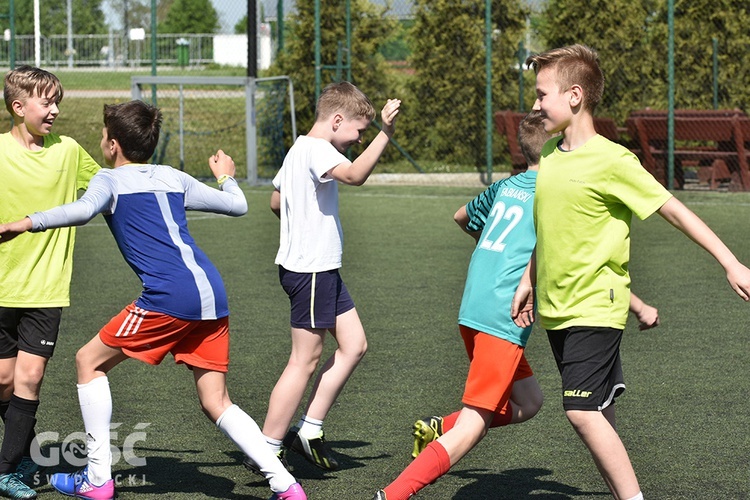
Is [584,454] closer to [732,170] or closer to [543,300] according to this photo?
[543,300]

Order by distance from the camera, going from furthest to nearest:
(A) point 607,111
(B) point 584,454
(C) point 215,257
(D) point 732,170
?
(A) point 607,111 < (D) point 732,170 < (C) point 215,257 < (B) point 584,454

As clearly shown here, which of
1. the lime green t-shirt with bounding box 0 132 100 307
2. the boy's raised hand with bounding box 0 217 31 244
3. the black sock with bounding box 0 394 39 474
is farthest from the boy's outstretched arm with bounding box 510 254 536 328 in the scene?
the black sock with bounding box 0 394 39 474

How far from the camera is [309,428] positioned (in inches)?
202

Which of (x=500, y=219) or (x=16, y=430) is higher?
(x=500, y=219)

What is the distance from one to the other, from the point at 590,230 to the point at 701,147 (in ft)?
51.6

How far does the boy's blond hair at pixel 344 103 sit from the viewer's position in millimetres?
5125

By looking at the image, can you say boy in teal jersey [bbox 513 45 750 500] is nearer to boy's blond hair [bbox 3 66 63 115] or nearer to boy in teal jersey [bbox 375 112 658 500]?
boy in teal jersey [bbox 375 112 658 500]

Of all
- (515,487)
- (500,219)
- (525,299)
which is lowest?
(515,487)

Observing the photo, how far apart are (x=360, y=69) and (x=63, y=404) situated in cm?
1704

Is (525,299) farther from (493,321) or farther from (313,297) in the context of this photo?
(313,297)

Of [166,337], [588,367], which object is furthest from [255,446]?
[588,367]

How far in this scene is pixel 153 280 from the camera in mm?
4477

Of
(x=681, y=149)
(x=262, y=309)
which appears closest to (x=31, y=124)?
(x=262, y=309)

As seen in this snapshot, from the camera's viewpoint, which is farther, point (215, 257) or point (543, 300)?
point (215, 257)
